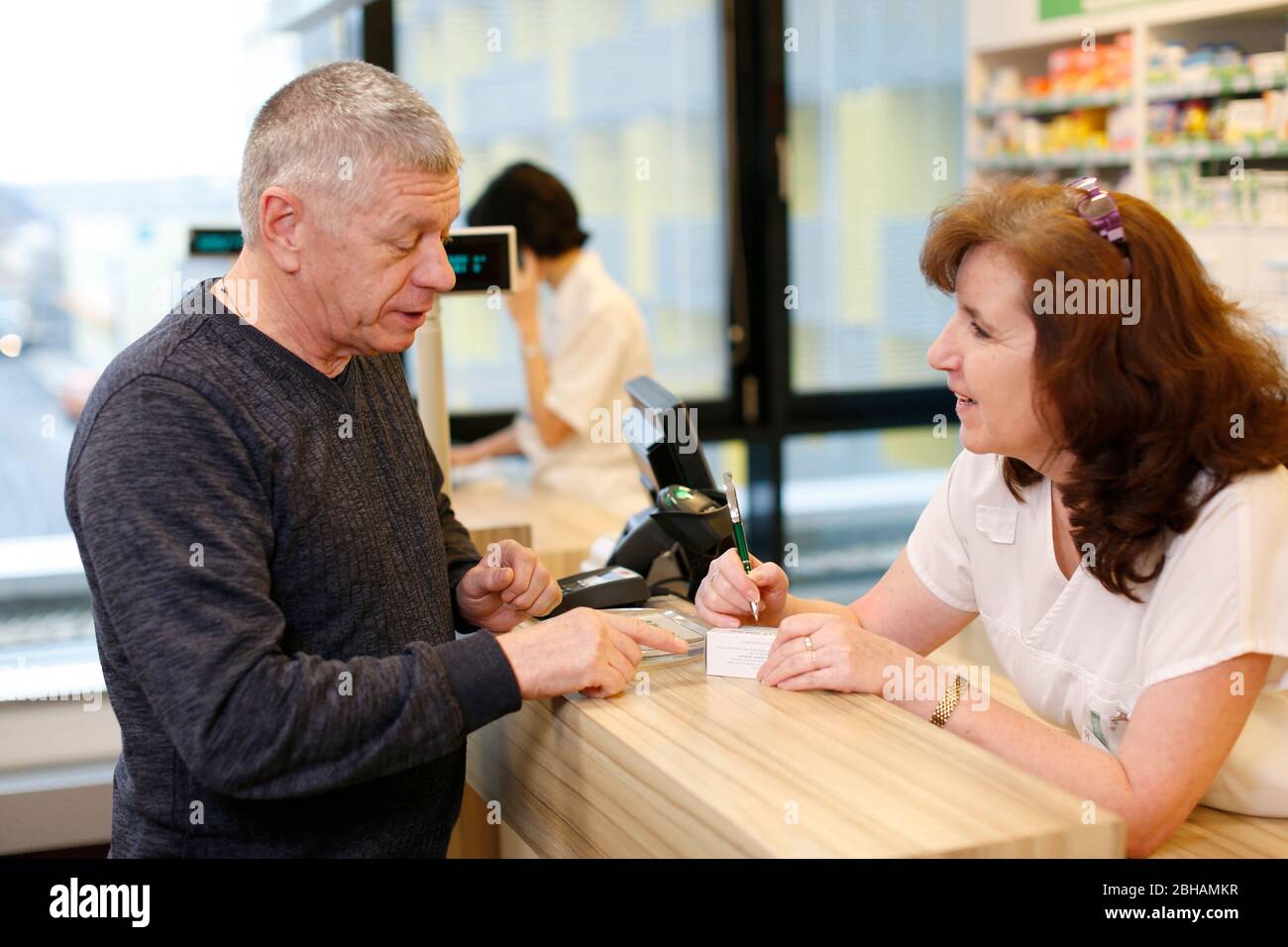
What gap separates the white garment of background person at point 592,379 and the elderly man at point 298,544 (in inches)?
93.5

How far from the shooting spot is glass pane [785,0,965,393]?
5.69 m

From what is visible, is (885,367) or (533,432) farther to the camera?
(885,367)

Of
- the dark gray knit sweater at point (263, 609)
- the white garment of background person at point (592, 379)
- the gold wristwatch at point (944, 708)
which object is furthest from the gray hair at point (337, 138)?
the white garment of background person at point (592, 379)

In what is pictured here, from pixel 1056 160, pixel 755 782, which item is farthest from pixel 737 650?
pixel 1056 160

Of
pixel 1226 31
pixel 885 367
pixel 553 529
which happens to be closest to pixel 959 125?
pixel 885 367

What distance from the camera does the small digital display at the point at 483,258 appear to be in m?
2.38

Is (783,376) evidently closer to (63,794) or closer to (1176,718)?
(63,794)

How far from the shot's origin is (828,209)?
19.0ft

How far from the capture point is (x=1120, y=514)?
5.34ft

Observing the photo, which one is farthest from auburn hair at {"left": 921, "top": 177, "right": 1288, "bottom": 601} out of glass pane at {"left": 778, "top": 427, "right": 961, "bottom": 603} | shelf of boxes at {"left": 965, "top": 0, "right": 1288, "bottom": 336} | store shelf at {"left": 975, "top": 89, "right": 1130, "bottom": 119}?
glass pane at {"left": 778, "top": 427, "right": 961, "bottom": 603}

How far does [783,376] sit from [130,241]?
2.63 meters

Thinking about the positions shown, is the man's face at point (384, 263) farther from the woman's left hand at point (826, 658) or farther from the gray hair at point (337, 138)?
the woman's left hand at point (826, 658)

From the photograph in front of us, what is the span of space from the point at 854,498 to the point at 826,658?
451cm
